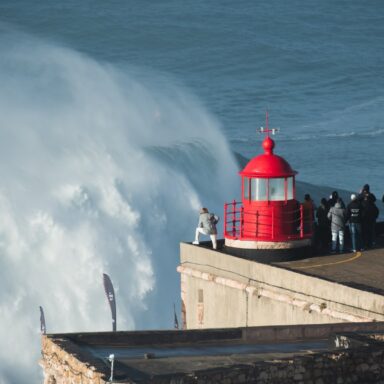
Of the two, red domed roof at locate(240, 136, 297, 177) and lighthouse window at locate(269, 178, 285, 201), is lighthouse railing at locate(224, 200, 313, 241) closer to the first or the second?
lighthouse window at locate(269, 178, 285, 201)

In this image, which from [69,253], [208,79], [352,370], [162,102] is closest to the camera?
[352,370]

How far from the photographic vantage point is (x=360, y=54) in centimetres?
9031

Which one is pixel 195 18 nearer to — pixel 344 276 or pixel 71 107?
pixel 71 107

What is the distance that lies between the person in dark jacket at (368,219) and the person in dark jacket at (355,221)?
0.46 ft

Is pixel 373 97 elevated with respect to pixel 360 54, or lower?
lower

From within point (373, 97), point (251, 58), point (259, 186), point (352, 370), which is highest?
point (251, 58)

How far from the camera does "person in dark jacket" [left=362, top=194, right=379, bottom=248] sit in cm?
2209

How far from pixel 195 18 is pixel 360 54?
13333mm

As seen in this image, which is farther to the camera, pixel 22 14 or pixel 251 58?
pixel 22 14

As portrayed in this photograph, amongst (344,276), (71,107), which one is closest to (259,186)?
(344,276)

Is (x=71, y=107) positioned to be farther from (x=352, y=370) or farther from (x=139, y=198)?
(x=352, y=370)

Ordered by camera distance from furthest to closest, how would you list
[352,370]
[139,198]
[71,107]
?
1. [71,107]
2. [139,198]
3. [352,370]

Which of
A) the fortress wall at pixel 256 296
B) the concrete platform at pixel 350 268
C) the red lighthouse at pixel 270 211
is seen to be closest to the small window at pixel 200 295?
the fortress wall at pixel 256 296

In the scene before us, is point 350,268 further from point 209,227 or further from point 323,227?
point 209,227
